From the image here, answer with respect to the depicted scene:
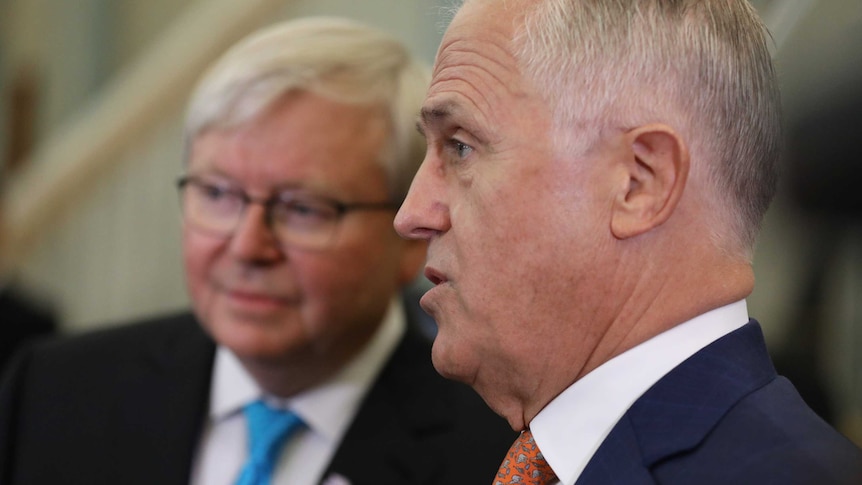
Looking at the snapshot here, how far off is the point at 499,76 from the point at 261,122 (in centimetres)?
95

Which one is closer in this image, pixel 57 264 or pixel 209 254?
pixel 209 254

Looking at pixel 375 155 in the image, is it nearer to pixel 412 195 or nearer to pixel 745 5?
pixel 412 195

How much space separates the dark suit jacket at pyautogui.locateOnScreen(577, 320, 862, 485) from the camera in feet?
3.81

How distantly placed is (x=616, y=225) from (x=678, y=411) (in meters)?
0.23

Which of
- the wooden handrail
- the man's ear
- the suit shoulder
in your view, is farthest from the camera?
the wooden handrail

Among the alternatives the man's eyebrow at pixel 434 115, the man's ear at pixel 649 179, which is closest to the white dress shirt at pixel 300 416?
the man's eyebrow at pixel 434 115

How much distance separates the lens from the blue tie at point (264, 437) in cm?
213

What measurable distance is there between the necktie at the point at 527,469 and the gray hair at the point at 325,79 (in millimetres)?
1027

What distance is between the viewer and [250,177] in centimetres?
219

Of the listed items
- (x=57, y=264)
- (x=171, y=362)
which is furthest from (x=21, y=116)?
(x=171, y=362)

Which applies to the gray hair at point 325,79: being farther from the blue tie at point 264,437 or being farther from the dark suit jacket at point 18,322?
the dark suit jacket at point 18,322

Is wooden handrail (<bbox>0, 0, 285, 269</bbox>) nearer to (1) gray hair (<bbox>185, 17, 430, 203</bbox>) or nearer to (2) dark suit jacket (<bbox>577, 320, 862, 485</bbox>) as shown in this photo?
(1) gray hair (<bbox>185, 17, 430, 203</bbox>)

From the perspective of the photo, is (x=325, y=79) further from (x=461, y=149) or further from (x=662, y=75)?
(x=662, y=75)

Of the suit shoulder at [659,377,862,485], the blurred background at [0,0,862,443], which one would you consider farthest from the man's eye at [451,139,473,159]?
the suit shoulder at [659,377,862,485]
